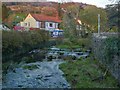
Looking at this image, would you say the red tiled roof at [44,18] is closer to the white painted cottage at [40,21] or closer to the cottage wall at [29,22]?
the white painted cottage at [40,21]

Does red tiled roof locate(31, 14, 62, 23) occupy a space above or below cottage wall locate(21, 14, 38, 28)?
above

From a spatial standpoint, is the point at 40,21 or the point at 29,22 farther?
the point at 29,22

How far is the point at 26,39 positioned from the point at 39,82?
13.5 meters

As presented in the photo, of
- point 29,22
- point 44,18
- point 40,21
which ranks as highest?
point 44,18

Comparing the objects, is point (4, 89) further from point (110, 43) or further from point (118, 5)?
point (118, 5)

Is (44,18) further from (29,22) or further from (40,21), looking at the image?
(29,22)

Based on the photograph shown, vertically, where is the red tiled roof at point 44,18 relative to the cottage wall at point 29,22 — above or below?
above

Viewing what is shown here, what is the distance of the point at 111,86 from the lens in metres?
8.23

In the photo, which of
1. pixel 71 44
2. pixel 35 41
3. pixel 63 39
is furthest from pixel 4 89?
pixel 63 39

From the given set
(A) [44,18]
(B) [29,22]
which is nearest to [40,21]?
(A) [44,18]

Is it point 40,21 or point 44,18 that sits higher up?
point 44,18

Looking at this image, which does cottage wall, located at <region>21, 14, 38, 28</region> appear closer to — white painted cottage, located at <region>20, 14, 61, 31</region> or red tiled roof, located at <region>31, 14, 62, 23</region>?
white painted cottage, located at <region>20, 14, 61, 31</region>

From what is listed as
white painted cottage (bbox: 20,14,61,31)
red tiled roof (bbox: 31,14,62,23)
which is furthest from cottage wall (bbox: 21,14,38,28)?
red tiled roof (bbox: 31,14,62,23)

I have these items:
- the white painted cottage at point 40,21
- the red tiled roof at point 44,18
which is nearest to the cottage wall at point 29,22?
the white painted cottage at point 40,21
